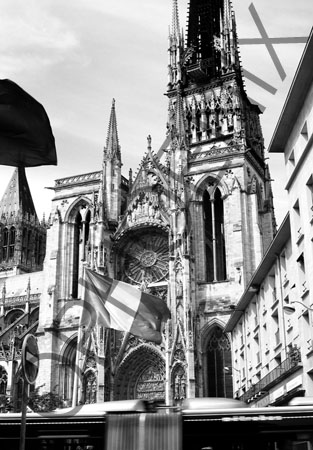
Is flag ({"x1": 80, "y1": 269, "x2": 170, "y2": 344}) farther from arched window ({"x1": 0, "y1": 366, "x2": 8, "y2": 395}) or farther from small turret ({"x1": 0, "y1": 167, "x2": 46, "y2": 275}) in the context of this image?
small turret ({"x1": 0, "y1": 167, "x2": 46, "y2": 275})

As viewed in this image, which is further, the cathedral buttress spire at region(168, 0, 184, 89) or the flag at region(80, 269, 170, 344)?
the cathedral buttress spire at region(168, 0, 184, 89)

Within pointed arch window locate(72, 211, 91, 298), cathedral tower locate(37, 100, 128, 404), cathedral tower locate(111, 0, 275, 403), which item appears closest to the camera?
cathedral tower locate(111, 0, 275, 403)

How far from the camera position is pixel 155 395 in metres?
A: 46.1

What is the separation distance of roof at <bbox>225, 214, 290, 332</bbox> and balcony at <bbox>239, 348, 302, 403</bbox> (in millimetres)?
4971

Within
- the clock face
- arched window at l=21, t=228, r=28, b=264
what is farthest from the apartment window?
arched window at l=21, t=228, r=28, b=264

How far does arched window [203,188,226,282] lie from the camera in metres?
46.6

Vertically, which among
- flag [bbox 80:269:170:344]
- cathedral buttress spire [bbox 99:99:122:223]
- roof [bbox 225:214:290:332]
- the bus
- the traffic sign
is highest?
cathedral buttress spire [bbox 99:99:122:223]

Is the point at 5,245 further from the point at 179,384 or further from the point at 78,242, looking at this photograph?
the point at 179,384

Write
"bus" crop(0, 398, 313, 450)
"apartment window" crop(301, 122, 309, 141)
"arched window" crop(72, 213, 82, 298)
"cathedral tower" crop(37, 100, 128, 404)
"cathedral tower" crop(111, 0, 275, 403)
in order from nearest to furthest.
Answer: "bus" crop(0, 398, 313, 450)
"apartment window" crop(301, 122, 309, 141)
"cathedral tower" crop(111, 0, 275, 403)
"cathedral tower" crop(37, 100, 128, 404)
"arched window" crop(72, 213, 82, 298)

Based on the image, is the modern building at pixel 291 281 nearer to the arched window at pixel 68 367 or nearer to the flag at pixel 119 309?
the flag at pixel 119 309

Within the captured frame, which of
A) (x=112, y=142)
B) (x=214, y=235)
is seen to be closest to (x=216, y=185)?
A: (x=214, y=235)

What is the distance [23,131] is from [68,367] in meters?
38.4

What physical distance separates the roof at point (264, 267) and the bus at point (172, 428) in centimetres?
1581

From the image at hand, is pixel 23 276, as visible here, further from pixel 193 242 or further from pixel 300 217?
pixel 300 217
